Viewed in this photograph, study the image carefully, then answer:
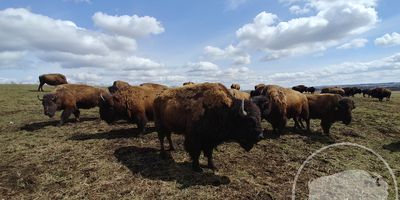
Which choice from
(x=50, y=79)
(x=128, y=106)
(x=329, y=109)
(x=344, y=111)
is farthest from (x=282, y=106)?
(x=50, y=79)

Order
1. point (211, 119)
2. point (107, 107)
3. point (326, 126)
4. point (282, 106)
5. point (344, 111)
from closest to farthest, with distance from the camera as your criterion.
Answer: point (211, 119)
point (107, 107)
point (282, 106)
point (326, 126)
point (344, 111)

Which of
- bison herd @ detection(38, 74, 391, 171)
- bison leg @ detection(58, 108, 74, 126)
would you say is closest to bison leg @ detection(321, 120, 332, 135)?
bison herd @ detection(38, 74, 391, 171)

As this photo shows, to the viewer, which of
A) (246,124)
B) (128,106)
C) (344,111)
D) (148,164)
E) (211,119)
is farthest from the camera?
(344,111)

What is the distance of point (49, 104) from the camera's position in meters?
15.1

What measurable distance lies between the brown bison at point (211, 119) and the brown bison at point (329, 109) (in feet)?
25.1

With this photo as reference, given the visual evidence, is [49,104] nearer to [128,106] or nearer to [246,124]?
[128,106]

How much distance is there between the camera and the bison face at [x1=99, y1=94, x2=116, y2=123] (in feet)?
42.1

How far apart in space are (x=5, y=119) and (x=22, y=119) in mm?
831

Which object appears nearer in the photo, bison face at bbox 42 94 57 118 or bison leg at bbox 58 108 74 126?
bison face at bbox 42 94 57 118

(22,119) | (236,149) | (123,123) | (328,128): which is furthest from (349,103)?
(22,119)

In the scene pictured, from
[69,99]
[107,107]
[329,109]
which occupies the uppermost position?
[69,99]

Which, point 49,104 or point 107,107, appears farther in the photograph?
point 49,104

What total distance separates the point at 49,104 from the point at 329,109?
40.4ft

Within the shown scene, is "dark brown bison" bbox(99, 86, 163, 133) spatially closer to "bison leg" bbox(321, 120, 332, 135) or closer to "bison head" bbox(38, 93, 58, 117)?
"bison head" bbox(38, 93, 58, 117)
